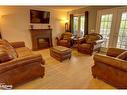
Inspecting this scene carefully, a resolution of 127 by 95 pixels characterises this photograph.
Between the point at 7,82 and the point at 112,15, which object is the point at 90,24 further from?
the point at 7,82

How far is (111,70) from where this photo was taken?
2.13 meters

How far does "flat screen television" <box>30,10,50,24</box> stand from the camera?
5.37m

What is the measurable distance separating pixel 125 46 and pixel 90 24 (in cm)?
201

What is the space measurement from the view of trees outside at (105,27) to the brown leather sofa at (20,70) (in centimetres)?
366

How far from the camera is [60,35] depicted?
6.87m

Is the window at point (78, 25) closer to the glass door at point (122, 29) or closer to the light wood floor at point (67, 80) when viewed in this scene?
the glass door at point (122, 29)

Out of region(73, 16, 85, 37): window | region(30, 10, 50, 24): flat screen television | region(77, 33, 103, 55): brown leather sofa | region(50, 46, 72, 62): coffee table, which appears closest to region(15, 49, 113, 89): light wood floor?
region(50, 46, 72, 62): coffee table

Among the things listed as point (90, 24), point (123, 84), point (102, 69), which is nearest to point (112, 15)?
point (90, 24)

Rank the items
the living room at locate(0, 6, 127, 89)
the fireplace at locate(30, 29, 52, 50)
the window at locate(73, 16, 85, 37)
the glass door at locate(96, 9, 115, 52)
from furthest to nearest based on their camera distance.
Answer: the window at locate(73, 16, 85, 37), the fireplace at locate(30, 29, 52, 50), the glass door at locate(96, 9, 115, 52), the living room at locate(0, 6, 127, 89)

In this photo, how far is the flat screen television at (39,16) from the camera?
17.6ft

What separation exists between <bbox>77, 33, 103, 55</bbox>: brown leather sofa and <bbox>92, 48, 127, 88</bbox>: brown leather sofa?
1.98m

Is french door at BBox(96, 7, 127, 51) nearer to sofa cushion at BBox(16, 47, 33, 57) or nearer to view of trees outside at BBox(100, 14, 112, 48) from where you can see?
view of trees outside at BBox(100, 14, 112, 48)

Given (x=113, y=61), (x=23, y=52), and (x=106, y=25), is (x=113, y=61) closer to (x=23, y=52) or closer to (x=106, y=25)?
(x=23, y=52)

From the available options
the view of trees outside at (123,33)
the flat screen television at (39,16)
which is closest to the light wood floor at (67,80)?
the view of trees outside at (123,33)
